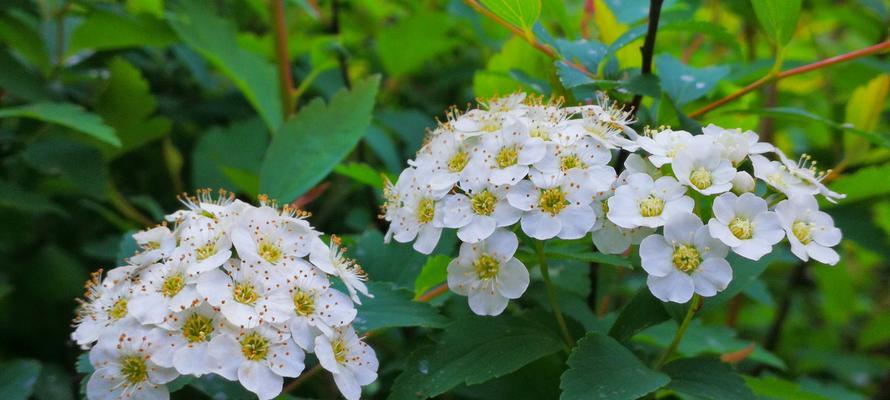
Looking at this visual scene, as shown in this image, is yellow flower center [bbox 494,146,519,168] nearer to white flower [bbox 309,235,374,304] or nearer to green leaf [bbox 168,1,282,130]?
white flower [bbox 309,235,374,304]

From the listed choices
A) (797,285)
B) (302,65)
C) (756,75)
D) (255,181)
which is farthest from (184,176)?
(797,285)

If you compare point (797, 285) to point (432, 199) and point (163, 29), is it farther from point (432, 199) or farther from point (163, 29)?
point (163, 29)

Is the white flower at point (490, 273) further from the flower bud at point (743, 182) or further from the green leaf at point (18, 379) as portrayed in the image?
the green leaf at point (18, 379)

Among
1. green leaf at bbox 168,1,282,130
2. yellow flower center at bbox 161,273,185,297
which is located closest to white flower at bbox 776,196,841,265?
yellow flower center at bbox 161,273,185,297

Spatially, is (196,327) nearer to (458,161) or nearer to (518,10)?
(458,161)

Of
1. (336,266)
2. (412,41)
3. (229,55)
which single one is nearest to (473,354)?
(336,266)

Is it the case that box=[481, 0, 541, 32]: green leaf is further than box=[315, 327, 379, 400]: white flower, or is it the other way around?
box=[481, 0, 541, 32]: green leaf
